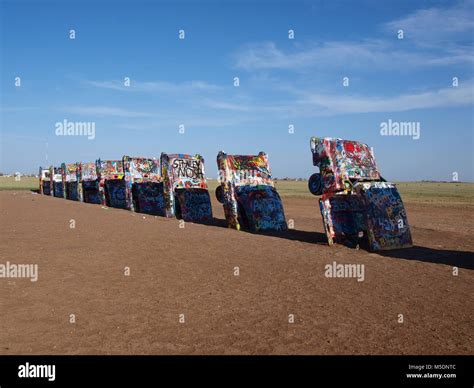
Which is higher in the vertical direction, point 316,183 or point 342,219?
point 316,183

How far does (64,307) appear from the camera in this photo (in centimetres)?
668

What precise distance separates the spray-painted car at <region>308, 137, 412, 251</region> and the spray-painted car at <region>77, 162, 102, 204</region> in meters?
23.7

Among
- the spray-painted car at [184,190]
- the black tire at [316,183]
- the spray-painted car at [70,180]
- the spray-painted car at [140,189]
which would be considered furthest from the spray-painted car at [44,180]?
the black tire at [316,183]

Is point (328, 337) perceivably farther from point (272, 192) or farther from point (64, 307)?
point (272, 192)

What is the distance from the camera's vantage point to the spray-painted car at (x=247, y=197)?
1606 cm

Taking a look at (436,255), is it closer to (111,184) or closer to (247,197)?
(247,197)

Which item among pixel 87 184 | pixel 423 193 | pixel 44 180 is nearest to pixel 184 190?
pixel 87 184

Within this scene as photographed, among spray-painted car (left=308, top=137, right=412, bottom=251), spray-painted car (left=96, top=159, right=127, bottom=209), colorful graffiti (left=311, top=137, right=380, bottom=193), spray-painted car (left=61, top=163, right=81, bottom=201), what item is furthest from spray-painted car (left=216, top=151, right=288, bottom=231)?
spray-painted car (left=61, top=163, right=81, bottom=201)

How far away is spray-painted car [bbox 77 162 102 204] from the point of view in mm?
32750

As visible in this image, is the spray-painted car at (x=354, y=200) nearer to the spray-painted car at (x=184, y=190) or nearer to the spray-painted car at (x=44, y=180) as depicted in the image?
the spray-painted car at (x=184, y=190)

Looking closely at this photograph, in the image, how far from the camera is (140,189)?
24.8 meters

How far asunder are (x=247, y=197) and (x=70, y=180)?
24.8 m

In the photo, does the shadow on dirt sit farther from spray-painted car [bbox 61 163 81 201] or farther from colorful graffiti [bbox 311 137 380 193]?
spray-painted car [bbox 61 163 81 201]
